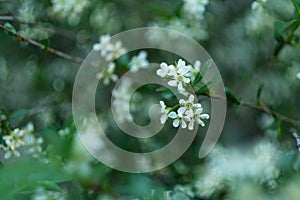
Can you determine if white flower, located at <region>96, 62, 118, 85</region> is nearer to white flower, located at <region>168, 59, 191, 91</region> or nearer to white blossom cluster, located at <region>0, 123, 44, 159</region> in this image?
white blossom cluster, located at <region>0, 123, 44, 159</region>

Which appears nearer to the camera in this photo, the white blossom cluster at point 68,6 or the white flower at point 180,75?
the white flower at point 180,75

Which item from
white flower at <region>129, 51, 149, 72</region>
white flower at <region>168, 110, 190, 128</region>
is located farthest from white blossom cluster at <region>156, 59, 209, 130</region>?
white flower at <region>129, 51, 149, 72</region>

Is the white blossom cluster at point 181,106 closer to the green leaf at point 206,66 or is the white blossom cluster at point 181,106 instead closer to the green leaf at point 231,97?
the green leaf at point 206,66

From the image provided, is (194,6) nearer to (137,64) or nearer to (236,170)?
(137,64)

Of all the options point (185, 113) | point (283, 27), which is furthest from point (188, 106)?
point (283, 27)

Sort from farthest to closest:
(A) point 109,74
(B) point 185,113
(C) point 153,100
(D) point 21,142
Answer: (C) point 153,100
(A) point 109,74
(D) point 21,142
(B) point 185,113

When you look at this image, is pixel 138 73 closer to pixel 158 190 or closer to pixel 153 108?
pixel 153 108

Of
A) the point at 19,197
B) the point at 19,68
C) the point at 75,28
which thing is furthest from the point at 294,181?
the point at 19,68

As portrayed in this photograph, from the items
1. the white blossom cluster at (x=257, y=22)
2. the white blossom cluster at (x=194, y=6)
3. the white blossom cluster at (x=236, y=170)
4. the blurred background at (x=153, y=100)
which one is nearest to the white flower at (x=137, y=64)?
the blurred background at (x=153, y=100)
